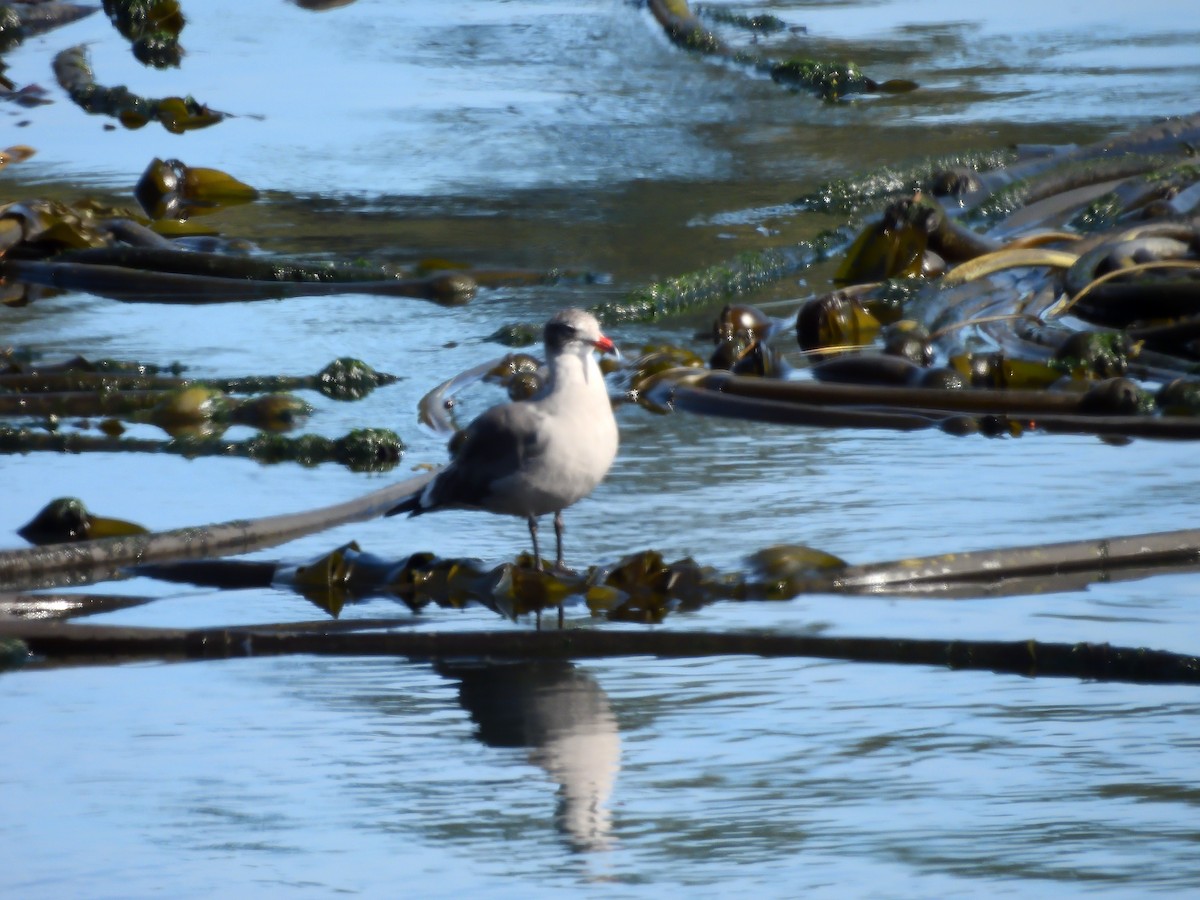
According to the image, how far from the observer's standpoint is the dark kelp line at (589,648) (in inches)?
115

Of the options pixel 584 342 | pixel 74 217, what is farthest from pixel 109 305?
pixel 584 342

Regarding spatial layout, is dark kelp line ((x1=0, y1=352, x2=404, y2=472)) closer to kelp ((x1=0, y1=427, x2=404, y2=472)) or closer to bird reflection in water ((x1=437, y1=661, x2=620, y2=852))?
kelp ((x1=0, y1=427, x2=404, y2=472))

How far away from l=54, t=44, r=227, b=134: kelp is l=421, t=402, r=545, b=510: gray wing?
611 centimetres

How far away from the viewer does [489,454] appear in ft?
11.8

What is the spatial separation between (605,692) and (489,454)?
2.51 feet

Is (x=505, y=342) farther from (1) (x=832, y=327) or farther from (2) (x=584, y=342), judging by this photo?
(2) (x=584, y=342)

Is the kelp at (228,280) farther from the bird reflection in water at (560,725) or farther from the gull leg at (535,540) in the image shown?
the bird reflection in water at (560,725)

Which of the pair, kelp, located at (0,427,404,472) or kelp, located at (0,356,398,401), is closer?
kelp, located at (0,427,404,472)

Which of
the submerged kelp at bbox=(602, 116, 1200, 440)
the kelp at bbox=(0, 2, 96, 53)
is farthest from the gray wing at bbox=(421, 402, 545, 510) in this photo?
the kelp at bbox=(0, 2, 96, 53)

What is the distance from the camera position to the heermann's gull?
141 inches

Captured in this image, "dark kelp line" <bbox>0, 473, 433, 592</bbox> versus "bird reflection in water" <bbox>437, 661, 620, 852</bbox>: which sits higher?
"dark kelp line" <bbox>0, 473, 433, 592</bbox>

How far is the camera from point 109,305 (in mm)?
6223

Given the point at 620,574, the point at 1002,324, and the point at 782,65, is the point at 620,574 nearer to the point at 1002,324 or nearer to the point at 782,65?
the point at 1002,324

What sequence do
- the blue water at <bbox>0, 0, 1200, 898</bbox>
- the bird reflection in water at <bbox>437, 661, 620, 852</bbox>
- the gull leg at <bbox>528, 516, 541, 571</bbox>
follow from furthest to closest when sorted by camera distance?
the gull leg at <bbox>528, 516, 541, 571</bbox>
the bird reflection in water at <bbox>437, 661, 620, 852</bbox>
the blue water at <bbox>0, 0, 1200, 898</bbox>
